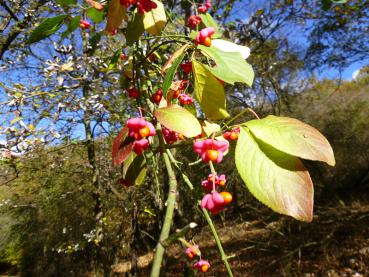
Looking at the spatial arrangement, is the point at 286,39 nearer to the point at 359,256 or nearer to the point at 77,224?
the point at 359,256

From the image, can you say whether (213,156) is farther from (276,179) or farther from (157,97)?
(157,97)

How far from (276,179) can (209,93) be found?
0.82 feet

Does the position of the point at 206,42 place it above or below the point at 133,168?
above

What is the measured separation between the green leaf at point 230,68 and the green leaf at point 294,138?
3.8 inches

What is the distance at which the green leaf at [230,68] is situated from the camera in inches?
24.1

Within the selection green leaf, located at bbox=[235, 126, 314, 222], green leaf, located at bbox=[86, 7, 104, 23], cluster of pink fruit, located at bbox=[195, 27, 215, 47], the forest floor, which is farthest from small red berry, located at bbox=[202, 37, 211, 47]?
the forest floor

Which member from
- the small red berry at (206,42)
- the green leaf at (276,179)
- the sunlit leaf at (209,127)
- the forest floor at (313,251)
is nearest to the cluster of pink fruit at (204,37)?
the small red berry at (206,42)

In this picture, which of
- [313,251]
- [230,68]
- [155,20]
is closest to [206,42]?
[230,68]

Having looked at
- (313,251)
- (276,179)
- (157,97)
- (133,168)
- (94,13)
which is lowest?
(313,251)

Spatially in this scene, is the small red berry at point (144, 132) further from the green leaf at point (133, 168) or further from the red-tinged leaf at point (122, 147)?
the green leaf at point (133, 168)

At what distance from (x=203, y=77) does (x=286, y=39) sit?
877 centimetres

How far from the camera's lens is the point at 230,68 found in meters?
0.63

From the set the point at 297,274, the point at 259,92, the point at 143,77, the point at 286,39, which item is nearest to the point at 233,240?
the point at 297,274

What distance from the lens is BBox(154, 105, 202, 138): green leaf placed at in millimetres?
580
